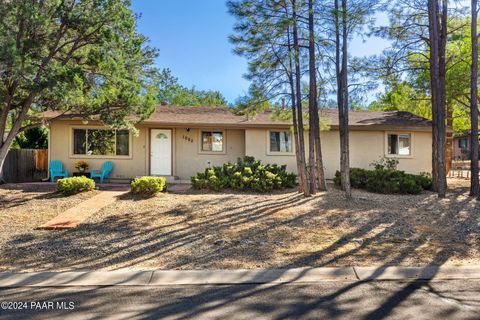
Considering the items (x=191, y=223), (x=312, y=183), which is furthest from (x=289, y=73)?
(x=191, y=223)

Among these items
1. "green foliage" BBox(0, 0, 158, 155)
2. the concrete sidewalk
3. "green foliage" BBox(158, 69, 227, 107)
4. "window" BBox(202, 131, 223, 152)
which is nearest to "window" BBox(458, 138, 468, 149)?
"green foliage" BBox(158, 69, 227, 107)

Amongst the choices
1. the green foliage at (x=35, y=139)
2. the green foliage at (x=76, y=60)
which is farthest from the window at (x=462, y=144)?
the green foliage at (x=35, y=139)

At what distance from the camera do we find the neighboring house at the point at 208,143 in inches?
559

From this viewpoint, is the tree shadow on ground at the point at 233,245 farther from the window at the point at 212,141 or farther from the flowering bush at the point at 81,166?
the flowering bush at the point at 81,166

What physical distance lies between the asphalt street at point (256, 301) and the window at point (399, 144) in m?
11.5

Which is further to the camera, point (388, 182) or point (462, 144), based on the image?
point (462, 144)

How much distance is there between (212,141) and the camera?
1500 cm

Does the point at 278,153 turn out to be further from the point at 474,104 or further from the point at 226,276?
the point at 226,276

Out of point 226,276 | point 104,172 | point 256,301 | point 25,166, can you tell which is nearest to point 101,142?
point 104,172

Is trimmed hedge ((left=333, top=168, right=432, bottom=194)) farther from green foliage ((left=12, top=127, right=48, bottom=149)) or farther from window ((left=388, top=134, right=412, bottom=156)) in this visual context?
green foliage ((left=12, top=127, right=48, bottom=149))

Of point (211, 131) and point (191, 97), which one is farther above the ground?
point (191, 97)

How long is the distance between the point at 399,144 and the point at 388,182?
4748 mm

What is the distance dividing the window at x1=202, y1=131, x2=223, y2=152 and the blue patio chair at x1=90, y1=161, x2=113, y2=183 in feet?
12.6

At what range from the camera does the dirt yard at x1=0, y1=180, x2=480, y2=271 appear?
5.49 meters
